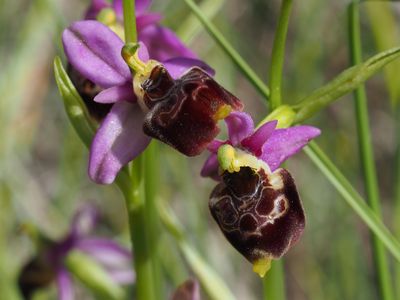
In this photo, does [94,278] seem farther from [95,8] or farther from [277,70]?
[277,70]

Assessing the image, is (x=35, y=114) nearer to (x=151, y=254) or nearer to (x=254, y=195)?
(x=151, y=254)

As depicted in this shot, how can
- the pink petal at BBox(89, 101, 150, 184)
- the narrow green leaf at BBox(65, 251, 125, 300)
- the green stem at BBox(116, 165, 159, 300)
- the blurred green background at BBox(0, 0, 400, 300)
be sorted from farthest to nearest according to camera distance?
1. the blurred green background at BBox(0, 0, 400, 300)
2. the narrow green leaf at BBox(65, 251, 125, 300)
3. the green stem at BBox(116, 165, 159, 300)
4. the pink petal at BBox(89, 101, 150, 184)

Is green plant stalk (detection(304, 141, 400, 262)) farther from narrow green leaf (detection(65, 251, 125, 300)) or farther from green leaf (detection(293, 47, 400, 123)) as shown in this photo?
narrow green leaf (detection(65, 251, 125, 300))

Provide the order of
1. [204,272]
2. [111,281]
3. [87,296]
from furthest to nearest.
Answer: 1. [87,296]
2. [111,281]
3. [204,272]

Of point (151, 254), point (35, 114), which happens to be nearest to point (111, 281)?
point (151, 254)

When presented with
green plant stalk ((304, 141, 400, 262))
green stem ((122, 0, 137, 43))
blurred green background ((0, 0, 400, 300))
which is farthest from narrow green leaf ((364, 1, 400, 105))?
green stem ((122, 0, 137, 43))

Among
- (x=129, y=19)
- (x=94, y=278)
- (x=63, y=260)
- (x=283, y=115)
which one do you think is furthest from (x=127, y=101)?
(x=63, y=260)
